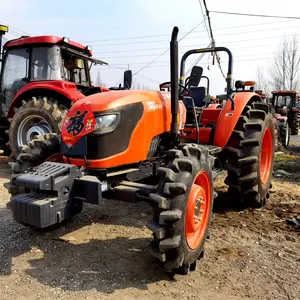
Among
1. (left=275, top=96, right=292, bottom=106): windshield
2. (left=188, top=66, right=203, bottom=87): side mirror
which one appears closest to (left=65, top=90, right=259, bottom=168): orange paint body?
(left=188, top=66, right=203, bottom=87): side mirror

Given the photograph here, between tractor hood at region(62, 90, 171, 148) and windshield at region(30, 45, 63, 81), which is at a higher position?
windshield at region(30, 45, 63, 81)

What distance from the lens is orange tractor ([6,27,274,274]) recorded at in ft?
9.11

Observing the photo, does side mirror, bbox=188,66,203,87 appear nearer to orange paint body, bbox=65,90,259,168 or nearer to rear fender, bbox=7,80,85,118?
orange paint body, bbox=65,90,259,168

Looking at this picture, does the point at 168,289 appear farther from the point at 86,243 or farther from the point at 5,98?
the point at 5,98

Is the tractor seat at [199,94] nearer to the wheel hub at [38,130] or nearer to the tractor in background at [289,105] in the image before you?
the wheel hub at [38,130]

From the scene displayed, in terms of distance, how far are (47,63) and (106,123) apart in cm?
433

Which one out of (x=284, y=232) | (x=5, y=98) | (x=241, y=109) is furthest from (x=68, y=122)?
(x=5, y=98)

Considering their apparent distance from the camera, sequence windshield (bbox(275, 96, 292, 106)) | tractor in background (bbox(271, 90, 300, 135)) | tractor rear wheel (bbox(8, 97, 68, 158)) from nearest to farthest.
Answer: tractor rear wheel (bbox(8, 97, 68, 158)) < tractor in background (bbox(271, 90, 300, 135)) < windshield (bbox(275, 96, 292, 106))

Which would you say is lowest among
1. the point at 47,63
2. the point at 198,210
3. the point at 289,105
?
the point at 198,210

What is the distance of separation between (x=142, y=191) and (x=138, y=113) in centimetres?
78

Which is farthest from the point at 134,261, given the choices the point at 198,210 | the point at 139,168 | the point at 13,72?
the point at 13,72

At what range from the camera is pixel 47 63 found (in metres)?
6.95

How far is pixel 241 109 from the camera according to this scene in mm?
4488

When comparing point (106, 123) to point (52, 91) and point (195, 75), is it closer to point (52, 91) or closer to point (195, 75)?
point (195, 75)
